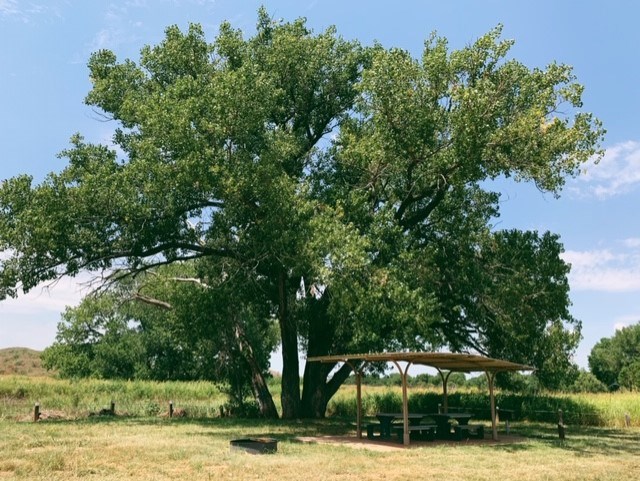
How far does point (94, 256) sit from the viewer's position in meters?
21.7

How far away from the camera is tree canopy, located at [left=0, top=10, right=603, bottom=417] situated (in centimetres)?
1883

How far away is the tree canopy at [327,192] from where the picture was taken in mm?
18828

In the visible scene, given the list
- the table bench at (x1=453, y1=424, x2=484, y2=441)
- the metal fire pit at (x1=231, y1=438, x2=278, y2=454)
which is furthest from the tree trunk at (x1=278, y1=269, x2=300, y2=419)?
the metal fire pit at (x1=231, y1=438, x2=278, y2=454)

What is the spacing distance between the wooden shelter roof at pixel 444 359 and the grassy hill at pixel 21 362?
55.2 m

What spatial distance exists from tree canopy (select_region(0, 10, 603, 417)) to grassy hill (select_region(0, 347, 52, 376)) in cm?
4859

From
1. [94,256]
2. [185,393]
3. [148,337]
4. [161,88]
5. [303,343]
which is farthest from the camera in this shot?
[148,337]

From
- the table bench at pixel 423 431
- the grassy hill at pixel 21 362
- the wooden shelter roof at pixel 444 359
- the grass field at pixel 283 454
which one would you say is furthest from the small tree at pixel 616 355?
the grassy hill at pixel 21 362

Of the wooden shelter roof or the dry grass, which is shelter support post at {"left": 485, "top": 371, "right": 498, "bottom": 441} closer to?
the wooden shelter roof

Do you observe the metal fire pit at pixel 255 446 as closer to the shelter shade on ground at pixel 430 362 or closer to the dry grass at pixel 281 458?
the dry grass at pixel 281 458

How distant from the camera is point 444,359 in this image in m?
17.4

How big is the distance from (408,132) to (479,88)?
2.55m

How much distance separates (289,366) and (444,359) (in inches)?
382

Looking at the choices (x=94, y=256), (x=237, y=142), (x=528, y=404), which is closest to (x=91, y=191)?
(x=94, y=256)

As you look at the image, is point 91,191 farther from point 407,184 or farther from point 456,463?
point 456,463
